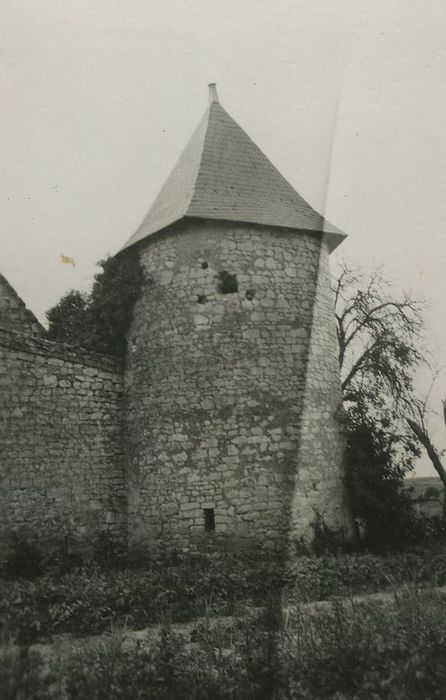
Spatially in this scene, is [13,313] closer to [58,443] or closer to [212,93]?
[58,443]

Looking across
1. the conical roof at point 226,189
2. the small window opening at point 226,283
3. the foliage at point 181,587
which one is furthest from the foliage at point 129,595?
the conical roof at point 226,189

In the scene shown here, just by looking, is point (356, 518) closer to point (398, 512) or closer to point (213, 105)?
point (398, 512)

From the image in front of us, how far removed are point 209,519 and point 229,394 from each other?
6.92ft

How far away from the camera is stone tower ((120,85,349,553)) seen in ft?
32.0

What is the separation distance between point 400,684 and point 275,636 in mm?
1391

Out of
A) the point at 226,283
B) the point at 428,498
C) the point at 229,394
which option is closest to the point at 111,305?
the point at 226,283

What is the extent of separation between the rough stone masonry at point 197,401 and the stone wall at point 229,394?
1.0 inches

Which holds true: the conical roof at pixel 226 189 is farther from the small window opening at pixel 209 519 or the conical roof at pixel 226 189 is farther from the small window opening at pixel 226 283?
the small window opening at pixel 209 519

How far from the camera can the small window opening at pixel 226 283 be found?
10.6m

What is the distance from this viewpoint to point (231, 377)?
33.3 ft

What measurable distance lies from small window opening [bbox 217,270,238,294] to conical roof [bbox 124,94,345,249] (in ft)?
3.34

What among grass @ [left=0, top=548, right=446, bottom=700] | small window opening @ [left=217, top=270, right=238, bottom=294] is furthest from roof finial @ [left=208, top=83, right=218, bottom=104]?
grass @ [left=0, top=548, right=446, bottom=700]

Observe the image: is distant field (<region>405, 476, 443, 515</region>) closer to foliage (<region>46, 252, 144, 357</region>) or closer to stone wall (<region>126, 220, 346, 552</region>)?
stone wall (<region>126, 220, 346, 552</region>)

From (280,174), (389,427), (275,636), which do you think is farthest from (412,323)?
(275,636)
